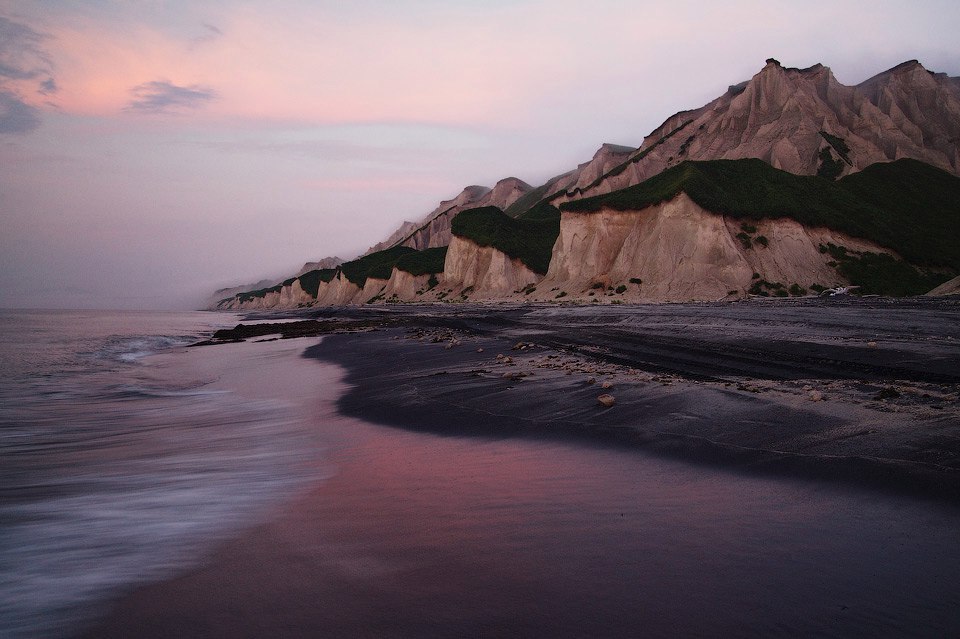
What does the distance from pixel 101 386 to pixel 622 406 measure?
14.5 m

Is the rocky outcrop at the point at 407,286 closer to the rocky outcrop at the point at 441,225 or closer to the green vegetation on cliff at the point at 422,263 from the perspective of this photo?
the green vegetation on cliff at the point at 422,263

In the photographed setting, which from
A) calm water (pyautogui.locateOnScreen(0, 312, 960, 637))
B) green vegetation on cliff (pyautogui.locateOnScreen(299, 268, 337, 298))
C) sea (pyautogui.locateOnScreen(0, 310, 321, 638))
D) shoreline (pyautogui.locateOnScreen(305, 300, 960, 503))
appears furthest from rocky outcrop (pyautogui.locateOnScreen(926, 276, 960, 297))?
green vegetation on cliff (pyautogui.locateOnScreen(299, 268, 337, 298))

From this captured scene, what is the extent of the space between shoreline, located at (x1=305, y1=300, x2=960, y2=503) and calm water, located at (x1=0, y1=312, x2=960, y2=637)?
1.80 feet

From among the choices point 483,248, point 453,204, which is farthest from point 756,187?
point 453,204

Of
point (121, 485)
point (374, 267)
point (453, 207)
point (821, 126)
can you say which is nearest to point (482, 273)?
point (374, 267)

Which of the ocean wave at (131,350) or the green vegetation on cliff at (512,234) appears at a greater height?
the green vegetation on cliff at (512,234)

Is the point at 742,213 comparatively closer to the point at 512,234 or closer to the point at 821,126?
the point at 512,234

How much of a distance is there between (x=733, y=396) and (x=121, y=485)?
7442mm

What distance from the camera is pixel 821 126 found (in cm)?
7444

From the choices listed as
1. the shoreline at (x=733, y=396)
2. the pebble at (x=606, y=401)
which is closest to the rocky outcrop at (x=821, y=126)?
the shoreline at (x=733, y=396)

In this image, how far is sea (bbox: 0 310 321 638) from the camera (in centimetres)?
365

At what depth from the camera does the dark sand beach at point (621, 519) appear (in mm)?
2805

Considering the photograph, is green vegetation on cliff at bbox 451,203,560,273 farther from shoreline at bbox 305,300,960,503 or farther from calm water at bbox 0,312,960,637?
calm water at bbox 0,312,960,637

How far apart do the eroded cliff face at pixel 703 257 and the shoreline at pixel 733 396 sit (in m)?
27.3
